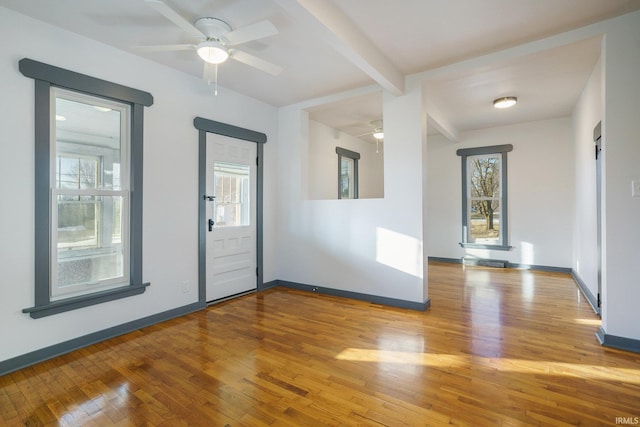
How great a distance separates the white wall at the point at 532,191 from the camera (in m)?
5.52

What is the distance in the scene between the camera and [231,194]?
419cm

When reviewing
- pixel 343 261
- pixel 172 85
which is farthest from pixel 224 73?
pixel 343 261

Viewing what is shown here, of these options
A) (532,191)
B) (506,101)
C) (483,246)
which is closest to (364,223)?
(506,101)

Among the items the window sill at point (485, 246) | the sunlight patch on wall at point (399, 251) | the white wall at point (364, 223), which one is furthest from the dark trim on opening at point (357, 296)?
the window sill at point (485, 246)

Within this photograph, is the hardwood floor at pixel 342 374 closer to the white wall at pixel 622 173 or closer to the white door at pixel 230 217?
the white wall at pixel 622 173

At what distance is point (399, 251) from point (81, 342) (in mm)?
3273

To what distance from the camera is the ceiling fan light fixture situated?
2.61 metres

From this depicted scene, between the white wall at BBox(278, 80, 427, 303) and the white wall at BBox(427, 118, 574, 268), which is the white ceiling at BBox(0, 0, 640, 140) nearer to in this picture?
the white wall at BBox(278, 80, 427, 303)

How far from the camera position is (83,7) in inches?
94.3

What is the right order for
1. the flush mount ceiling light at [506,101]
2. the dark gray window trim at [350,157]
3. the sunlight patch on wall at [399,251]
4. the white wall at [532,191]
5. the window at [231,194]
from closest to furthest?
the sunlight patch on wall at [399,251], the window at [231,194], the flush mount ceiling light at [506,101], the white wall at [532,191], the dark gray window trim at [350,157]

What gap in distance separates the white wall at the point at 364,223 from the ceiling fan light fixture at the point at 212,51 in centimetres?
196

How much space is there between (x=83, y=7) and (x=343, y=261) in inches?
142

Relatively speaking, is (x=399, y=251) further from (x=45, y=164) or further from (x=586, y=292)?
(x=45, y=164)

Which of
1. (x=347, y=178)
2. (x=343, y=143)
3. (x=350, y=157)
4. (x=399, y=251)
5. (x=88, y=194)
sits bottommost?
(x=399, y=251)
